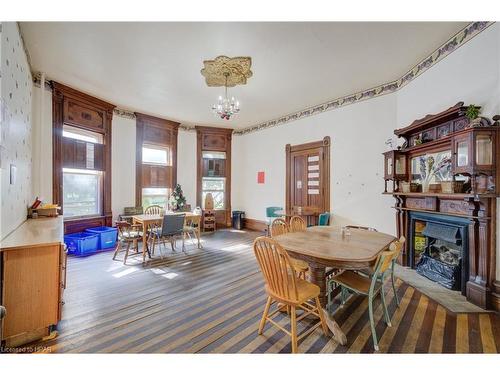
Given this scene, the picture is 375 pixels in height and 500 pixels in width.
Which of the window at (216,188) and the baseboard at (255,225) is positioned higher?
the window at (216,188)

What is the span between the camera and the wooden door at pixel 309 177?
5.05 meters

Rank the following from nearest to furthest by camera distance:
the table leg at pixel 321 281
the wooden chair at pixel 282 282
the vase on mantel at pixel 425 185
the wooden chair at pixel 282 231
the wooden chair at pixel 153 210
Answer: the wooden chair at pixel 282 282 → the table leg at pixel 321 281 → the wooden chair at pixel 282 231 → the vase on mantel at pixel 425 185 → the wooden chair at pixel 153 210

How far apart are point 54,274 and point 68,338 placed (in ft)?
1.85

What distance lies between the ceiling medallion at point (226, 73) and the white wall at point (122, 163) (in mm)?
2759

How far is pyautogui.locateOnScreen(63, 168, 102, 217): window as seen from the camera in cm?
445

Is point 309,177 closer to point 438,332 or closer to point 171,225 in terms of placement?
point 171,225

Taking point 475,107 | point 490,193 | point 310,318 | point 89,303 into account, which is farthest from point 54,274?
point 475,107

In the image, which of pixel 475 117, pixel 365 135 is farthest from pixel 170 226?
pixel 475 117

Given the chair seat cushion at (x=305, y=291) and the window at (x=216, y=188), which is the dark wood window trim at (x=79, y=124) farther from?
the chair seat cushion at (x=305, y=291)

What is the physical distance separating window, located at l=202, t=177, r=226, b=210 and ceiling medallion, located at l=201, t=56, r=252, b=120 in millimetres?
3484

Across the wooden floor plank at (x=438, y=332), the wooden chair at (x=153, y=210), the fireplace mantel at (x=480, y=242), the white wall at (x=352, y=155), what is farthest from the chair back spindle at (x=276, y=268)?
the wooden chair at (x=153, y=210)

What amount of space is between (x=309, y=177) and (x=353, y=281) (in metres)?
3.48

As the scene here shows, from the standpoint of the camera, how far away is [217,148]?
694cm

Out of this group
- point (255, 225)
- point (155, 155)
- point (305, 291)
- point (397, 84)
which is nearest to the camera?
point (305, 291)
